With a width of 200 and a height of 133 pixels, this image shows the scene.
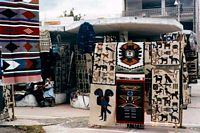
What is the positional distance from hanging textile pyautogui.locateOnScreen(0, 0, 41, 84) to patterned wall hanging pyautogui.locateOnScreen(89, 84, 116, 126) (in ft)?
10.8

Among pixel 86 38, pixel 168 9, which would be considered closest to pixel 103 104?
pixel 86 38

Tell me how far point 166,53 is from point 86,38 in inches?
149

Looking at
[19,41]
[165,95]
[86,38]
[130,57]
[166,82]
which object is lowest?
[165,95]

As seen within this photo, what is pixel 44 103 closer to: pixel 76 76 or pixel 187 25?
pixel 76 76

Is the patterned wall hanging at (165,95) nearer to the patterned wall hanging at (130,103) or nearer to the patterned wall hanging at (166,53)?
the patterned wall hanging at (166,53)

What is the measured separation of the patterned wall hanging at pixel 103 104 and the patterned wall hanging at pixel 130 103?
5.7 inches

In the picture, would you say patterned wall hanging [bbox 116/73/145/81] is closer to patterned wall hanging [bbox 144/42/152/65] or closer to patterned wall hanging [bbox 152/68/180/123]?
patterned wall hanging [bbox 152/68/180/123]

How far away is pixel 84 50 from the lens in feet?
41.3

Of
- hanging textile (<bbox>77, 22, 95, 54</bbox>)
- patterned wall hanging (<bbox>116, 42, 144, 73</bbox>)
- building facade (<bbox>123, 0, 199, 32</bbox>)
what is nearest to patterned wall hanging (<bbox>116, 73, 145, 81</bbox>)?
patterned wall hanging (<bbox>116, 42, 144, 73</bbox>)

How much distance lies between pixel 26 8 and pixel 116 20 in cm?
664

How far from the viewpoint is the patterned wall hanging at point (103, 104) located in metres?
9.56

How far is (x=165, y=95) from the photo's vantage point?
360 inches

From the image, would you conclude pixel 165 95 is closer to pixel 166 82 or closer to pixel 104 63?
pixel 166 82

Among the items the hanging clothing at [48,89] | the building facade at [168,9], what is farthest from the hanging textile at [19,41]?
the building facade at [168,9]
